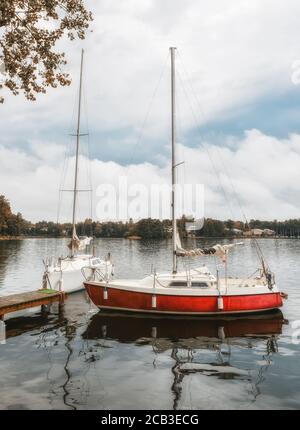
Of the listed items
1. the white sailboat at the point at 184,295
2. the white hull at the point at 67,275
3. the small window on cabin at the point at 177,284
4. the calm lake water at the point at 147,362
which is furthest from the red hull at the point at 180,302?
the white hull at the point at 67,275

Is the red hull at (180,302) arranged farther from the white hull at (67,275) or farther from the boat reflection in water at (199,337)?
the white hull at (67,275)

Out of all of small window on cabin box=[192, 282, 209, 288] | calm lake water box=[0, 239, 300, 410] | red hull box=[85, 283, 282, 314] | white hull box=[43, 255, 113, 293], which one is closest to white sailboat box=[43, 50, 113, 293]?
white hull box=[43, 255, 113, 293]

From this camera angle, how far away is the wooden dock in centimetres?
1900

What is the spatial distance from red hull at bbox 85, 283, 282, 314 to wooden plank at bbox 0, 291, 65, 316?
2254 millimetres

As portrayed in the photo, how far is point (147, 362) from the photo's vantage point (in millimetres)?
14305

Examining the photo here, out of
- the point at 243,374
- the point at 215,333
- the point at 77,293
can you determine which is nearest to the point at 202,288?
the point at 215,333

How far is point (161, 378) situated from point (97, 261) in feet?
78.5

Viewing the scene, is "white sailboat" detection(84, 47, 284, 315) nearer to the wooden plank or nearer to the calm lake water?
the calm lake water

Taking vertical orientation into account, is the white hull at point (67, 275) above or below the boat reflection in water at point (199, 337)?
above

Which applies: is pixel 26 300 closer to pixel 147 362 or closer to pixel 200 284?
pixel 147 362

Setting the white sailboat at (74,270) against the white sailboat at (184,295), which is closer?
the white sailboat at (184,295)

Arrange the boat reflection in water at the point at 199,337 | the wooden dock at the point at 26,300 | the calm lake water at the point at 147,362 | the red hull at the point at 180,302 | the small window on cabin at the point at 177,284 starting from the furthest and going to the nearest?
the small window on cabin at the point at 177,284 < the red hull at the point at 180,302 < the wooden dock at the point at 26,300 < the boat reflection in water at the point at 199,337 < the calm lake water at the point at 147,362

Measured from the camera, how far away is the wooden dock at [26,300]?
748 inches

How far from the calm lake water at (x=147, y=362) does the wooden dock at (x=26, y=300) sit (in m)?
1.04
